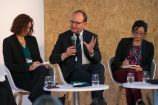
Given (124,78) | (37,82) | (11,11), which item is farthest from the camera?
(11,11)

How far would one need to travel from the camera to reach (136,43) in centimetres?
458

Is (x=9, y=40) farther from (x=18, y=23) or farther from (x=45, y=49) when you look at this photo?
(x=45, y=49)

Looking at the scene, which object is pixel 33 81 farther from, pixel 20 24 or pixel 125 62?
pixel 125 62

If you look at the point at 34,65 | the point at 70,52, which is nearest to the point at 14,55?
the point at 34,65

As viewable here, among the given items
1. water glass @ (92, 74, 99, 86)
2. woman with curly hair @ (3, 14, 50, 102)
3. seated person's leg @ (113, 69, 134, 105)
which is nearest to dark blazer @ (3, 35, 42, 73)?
woman with curly hair @ (3, 14, 50, 102)

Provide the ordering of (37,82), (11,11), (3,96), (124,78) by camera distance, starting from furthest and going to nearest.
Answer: (11,11) < (124,78) < (37,82) < (3,96)

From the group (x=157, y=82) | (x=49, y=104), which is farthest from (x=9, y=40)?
(x=49, y=104)

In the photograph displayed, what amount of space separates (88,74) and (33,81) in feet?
2.07

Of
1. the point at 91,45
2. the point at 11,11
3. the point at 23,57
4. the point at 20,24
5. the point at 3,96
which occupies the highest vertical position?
the point at 11,11

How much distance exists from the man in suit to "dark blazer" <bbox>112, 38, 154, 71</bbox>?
1.86 ft

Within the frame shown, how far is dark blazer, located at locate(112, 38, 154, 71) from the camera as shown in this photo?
14.8ft

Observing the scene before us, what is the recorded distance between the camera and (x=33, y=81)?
3.86m

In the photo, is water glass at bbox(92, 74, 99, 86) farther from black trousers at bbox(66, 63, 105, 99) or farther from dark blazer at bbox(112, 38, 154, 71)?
dark blazer at bbox(112, 38, 154, 71)

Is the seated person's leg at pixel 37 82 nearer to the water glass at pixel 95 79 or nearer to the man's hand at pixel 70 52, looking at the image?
the man's hand at pixel 70 52
